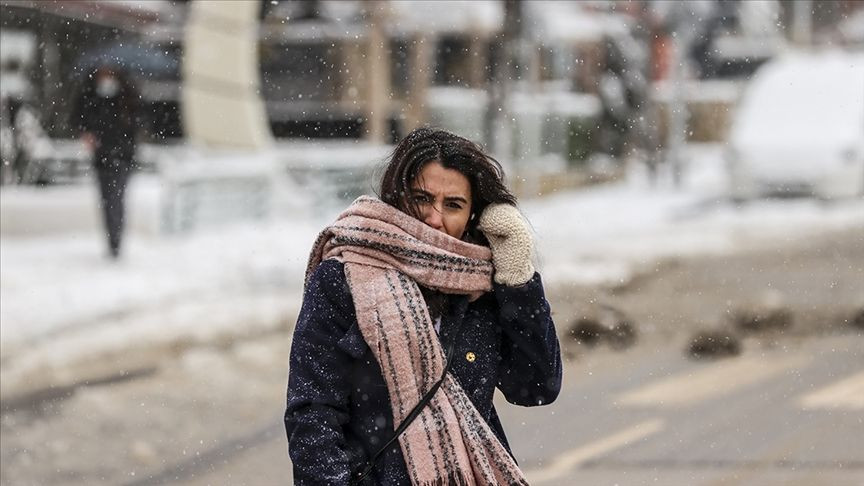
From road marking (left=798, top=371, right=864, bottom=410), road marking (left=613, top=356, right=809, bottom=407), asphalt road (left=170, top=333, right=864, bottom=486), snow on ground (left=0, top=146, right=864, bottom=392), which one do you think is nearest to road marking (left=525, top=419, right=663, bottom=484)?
asphalt road (left=170, top=333, right=864, bottom=486)

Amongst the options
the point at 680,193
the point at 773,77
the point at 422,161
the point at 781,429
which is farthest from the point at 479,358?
the point at 680,193

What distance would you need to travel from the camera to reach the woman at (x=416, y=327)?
2.38m

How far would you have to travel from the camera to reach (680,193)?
22.5 m

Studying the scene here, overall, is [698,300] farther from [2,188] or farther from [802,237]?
[2,188]

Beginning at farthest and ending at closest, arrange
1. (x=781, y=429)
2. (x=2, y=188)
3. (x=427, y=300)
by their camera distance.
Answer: (x=2, y=188), (x=781, y=429), (x=427, y=300)

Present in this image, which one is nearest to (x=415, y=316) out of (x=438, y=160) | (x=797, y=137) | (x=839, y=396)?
(x=438, y=160)

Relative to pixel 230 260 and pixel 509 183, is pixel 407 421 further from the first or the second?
pixel 230 260

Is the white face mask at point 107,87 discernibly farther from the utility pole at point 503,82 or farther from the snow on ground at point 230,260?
the utility pole at point 503,82

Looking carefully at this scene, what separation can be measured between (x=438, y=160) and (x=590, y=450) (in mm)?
4085

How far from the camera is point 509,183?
5.23 metres

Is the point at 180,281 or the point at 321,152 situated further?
the point at 321,152

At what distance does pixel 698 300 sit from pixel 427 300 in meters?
9.14

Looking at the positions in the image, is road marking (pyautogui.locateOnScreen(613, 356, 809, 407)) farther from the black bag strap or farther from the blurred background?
the black bag strap

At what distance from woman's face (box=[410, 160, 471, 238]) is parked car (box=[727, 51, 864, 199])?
13838 mm
